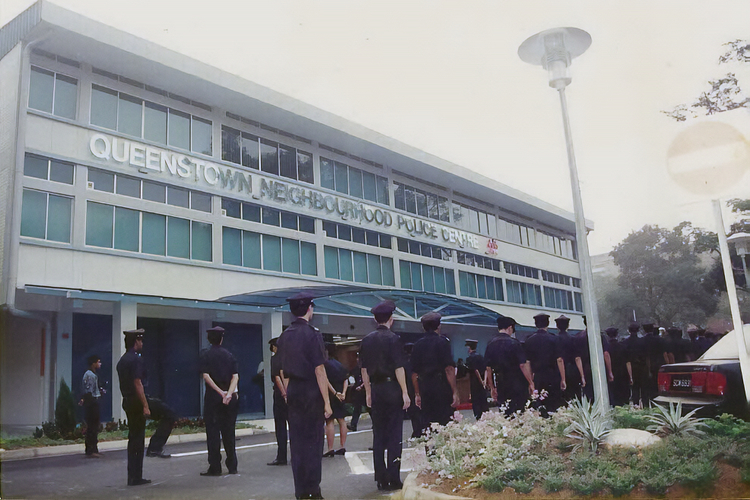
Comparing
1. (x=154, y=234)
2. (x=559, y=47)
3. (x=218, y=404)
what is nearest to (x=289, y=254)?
(x=154, y=234)

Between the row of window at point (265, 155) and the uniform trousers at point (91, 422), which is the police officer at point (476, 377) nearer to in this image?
the row of window at point (265, 155)

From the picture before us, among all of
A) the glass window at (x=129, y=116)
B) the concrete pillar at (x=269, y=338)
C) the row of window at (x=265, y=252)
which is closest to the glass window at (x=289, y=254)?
the row of window at (x=265, y=252)

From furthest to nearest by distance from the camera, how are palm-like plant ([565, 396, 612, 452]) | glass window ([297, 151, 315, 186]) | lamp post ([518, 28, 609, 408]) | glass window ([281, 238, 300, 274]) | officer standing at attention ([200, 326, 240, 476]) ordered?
1. glass window ([281, 238, 300, 274])
2. glass window ([297, 151, 315, 186])
3. officer standing at attention ([200, 326, 240, 476])
4. lamp post ([518, 28, 609, 408])
5. palm-like plant ([565, 396, 612, 452])

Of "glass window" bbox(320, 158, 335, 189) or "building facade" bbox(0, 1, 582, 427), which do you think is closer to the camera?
"building facade" bbox(0, 1, 582, 427)

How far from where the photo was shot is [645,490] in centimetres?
525

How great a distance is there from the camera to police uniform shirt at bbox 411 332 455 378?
741cm

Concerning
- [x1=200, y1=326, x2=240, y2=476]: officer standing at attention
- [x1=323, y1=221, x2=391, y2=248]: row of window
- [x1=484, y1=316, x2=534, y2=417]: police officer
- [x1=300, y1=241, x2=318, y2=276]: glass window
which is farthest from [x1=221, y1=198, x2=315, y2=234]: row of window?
[x1=200, y1=326, x2=240, y2=476]: officer standing at attention

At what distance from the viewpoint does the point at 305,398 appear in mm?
5844

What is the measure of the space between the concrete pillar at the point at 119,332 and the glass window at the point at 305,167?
13.1ft

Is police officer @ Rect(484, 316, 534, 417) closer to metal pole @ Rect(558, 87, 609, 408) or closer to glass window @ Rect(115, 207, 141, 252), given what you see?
metal pole @ Rect(558, 87, 609, 408)

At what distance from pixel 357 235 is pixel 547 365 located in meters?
3.70

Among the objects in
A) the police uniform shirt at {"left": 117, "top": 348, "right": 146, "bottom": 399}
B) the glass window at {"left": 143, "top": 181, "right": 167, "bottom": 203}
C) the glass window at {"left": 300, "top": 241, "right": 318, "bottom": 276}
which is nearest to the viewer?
the police uniform shirt at {"left": 117, "top": 348, "right": 146, "bottom": 399}

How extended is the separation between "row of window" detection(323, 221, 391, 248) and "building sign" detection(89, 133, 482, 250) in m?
0.18

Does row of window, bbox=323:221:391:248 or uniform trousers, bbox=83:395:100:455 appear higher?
row of window, bbox=323:221:391:248
